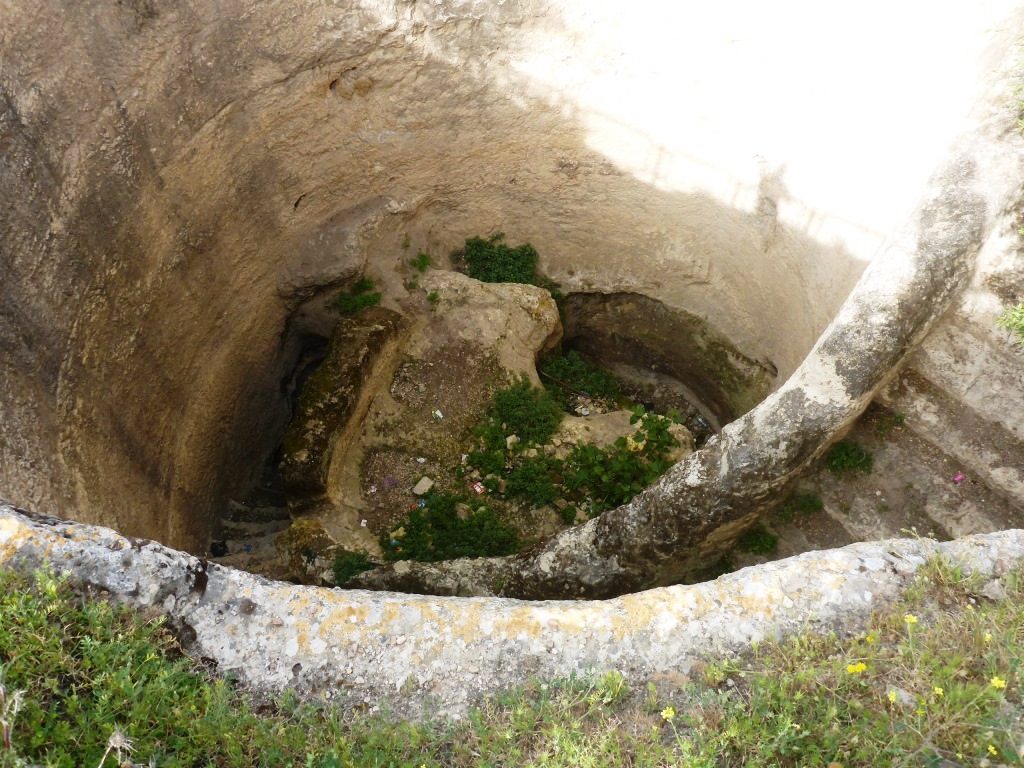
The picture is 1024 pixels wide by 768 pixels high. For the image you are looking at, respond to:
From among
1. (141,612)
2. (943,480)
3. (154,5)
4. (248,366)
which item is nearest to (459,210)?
(248,366)

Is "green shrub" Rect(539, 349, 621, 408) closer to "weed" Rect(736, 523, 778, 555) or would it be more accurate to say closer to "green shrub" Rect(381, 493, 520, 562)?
"green shrub" Rect(381, 493, 520, 562)

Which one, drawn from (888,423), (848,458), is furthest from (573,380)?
(888,423)

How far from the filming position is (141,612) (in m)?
2.36

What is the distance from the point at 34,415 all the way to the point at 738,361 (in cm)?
541

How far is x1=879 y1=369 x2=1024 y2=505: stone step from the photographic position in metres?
3.81

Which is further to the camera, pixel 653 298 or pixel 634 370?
pixel 634 370

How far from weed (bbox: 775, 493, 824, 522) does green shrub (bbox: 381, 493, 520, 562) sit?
2046 mm

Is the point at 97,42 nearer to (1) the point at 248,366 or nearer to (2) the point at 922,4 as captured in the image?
(1) the point at 248,366

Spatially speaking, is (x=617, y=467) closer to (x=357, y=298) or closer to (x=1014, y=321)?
(x=357, y=298)

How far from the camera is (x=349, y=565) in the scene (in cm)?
506

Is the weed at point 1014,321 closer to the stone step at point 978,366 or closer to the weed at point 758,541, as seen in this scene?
the stone step at point 978,366

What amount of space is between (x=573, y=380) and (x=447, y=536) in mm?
2205

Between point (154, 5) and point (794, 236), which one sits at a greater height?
point (154, 5)

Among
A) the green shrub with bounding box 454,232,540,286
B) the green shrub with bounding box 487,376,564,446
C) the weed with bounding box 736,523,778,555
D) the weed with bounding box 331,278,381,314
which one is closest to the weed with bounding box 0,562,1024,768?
the weed with bounding box 736,523,778,555
